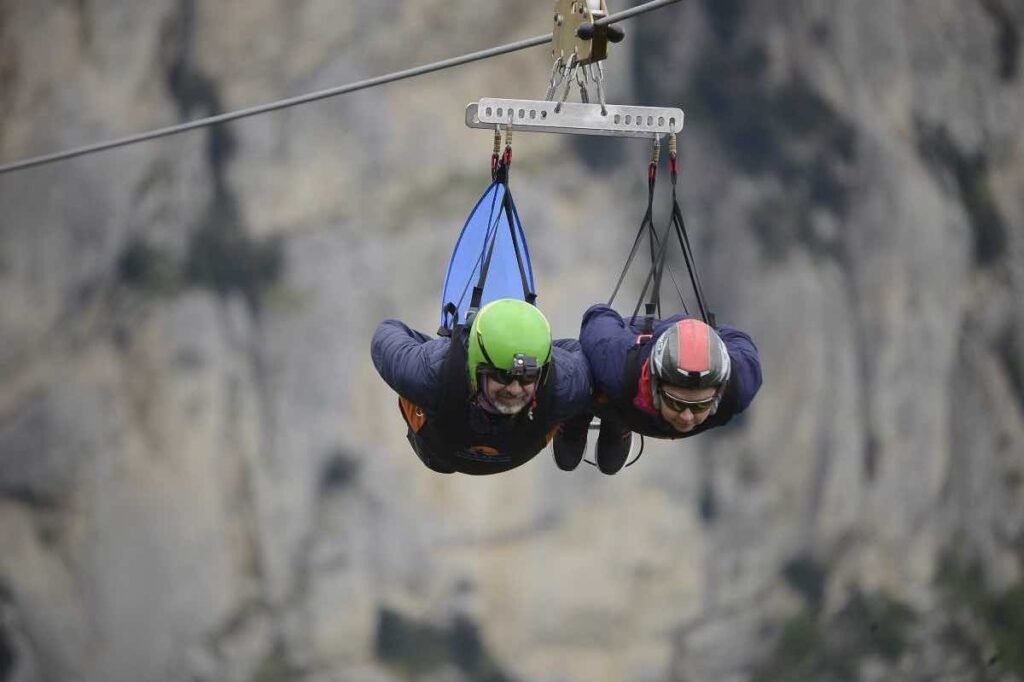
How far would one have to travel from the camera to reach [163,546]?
7.13 m

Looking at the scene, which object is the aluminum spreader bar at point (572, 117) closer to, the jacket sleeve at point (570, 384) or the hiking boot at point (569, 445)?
the jacket sleeve at point (570, 384)

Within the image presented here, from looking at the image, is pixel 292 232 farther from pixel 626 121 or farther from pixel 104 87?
pixel 626 121

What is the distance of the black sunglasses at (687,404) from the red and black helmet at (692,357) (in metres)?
0.03

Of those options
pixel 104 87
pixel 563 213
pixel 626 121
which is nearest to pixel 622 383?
pixel 626 121

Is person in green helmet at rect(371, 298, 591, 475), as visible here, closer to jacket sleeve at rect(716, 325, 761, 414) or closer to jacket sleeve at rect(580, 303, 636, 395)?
jacket sleeve at rect(580, 303, 636, 395)

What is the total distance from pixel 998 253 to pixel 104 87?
484 centimetres

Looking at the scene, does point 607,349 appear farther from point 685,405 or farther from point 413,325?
point 413,325

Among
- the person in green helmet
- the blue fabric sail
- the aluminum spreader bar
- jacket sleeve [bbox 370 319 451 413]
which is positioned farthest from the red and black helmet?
the blue fabric sail

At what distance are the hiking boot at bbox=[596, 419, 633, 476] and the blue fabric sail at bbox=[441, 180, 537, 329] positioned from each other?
14.8 inches

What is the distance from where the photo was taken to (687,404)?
2574mm

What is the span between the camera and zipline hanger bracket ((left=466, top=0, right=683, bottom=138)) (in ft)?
9.46

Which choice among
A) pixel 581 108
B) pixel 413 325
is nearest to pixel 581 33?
pixel 581 108

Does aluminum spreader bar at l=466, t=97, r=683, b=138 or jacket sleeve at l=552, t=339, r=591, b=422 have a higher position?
aluminum spreader bar at l=466, t=97, r=683, b=138

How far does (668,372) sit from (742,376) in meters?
0.25
